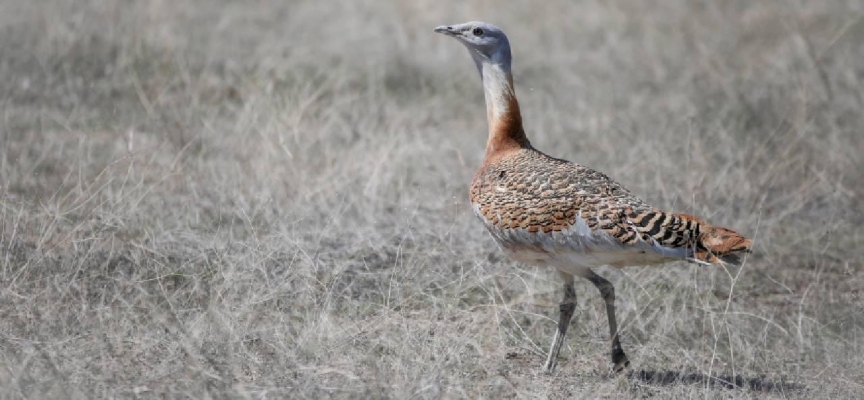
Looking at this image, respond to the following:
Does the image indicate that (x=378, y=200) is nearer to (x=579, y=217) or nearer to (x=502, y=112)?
(x=502, y=112)

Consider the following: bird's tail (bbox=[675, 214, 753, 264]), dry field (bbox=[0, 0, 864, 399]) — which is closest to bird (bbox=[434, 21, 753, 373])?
bird's tail (bbox=[675, 214, 753, 264])

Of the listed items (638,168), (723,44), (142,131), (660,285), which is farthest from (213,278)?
(723,44)

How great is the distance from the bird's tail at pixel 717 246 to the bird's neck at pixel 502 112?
1072 mm

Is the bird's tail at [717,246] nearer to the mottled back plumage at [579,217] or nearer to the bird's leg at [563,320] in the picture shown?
the mottled back plumage at [579,217]

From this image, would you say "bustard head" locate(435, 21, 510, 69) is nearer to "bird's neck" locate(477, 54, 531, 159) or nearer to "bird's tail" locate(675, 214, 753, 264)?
"bird's neck" locate(477, 54, 531, 159)

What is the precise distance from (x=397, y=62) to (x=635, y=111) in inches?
69.3

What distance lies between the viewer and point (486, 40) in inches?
188

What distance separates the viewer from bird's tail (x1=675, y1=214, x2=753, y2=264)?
3.83 metres

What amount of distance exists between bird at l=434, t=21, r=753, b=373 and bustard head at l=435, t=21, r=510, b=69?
0.41m

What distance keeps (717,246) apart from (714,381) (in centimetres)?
69

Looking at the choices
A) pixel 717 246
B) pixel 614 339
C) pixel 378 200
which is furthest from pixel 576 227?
pixel 378 200

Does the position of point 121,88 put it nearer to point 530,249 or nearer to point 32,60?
point 32,60

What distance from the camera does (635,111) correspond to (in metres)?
7.73

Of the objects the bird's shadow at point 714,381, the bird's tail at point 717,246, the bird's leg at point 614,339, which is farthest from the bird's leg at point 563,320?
the bird's tail at point 717,246
